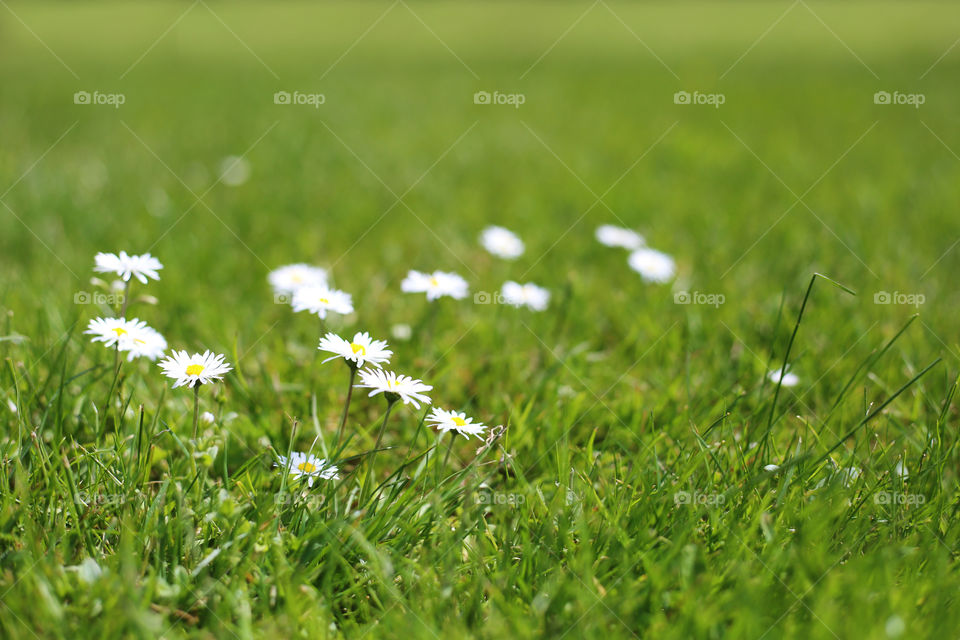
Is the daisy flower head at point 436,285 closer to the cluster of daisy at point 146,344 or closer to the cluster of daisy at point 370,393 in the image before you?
the cluster of daisy at point 370,393

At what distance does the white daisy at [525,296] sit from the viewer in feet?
7.55

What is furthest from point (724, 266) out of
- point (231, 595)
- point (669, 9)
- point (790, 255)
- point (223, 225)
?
point (669, 9)

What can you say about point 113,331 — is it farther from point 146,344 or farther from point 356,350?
point 356,350

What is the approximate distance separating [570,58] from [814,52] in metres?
4.03

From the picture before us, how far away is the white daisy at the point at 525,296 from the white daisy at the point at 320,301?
2.04 feet

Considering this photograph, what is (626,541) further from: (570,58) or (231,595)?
(570,58)

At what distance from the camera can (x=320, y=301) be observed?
1787mm

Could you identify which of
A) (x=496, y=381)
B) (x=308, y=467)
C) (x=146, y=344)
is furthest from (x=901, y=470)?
(x=146, y=344)

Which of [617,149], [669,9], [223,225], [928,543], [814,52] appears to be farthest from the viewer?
[669,9]

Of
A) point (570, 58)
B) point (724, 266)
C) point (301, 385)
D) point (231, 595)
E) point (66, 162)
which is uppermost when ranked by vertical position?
point (570, 58)

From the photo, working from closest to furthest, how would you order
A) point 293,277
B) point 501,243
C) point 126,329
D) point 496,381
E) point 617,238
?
point 126,329
point 496,381
point 293,277
point 501,243
point 617,238

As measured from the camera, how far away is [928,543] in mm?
1340

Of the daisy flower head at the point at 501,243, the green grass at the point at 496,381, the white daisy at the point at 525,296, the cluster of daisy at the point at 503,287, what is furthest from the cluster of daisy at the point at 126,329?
the daisy flower head at the point at 501,243

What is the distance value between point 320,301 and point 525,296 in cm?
84
